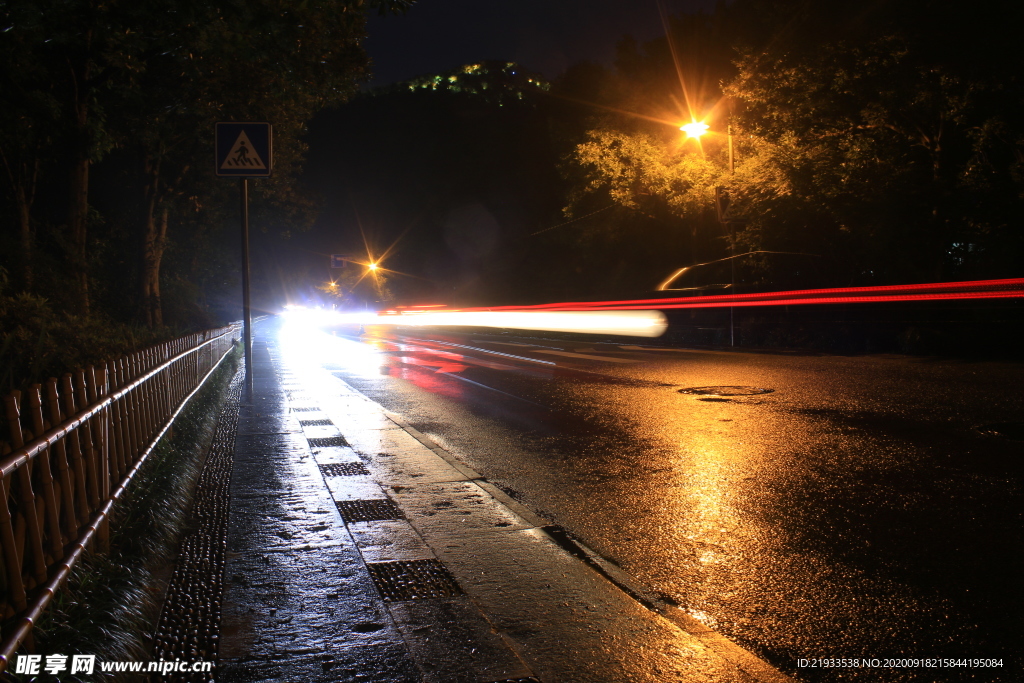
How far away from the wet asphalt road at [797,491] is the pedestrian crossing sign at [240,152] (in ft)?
14.1

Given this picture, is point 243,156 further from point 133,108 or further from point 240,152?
point 133,108

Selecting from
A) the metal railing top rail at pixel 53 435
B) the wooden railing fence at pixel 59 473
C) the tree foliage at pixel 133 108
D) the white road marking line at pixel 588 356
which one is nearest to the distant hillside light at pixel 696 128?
the white road marking line at pixel 588 356

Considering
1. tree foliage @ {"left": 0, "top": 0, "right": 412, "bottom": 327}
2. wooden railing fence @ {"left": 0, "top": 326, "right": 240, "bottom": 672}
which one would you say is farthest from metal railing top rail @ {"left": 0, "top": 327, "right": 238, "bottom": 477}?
tree foliage @ {"left": 0, "top": 0, "right": 412, "bottom": 327}

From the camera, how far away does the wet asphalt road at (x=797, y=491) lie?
150 inches

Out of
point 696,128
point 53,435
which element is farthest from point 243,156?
point 696,128

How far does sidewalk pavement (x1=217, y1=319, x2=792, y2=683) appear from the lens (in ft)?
11.0

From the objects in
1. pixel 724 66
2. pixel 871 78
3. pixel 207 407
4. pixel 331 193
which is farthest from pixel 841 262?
pixel 331 193

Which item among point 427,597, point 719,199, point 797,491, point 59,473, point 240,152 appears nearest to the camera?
point 59,473

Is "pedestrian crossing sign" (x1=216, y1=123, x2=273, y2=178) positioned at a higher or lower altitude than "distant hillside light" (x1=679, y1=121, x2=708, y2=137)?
lower

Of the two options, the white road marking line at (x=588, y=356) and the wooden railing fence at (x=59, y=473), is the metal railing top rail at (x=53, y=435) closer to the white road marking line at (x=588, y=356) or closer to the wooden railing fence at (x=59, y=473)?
the wooden railing fence at (x=59, y=473)

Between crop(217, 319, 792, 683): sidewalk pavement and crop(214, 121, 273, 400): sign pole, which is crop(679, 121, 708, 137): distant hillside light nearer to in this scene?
crop(214, 121, 273, 400): sign pole

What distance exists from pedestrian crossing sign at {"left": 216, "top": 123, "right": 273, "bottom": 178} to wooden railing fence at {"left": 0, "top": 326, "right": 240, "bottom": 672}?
6204 mm

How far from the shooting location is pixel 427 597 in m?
4.16

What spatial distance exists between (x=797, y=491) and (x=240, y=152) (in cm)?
971
